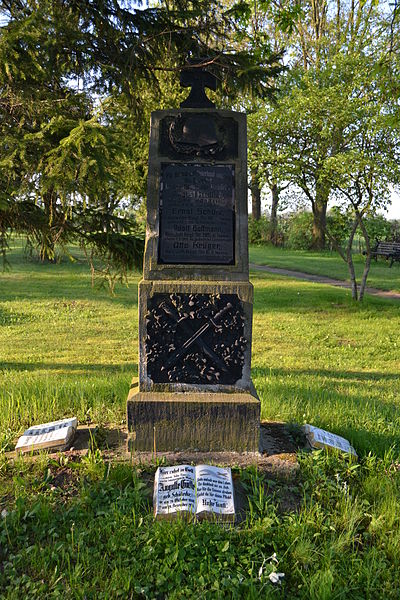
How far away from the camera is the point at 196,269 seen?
13.3ft

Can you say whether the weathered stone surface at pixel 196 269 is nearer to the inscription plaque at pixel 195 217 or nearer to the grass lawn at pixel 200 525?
the inscription plaque at pixel 195 217

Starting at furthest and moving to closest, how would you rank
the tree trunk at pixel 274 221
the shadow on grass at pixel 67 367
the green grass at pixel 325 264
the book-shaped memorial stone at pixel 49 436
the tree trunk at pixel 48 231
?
the tree trunk at pixel 274 221
the green grass at pixel 325 264
the shadow on grass at pixel 67 367
the tree trunk at pixel 48 231
the book-shaped memorial stone at pixel 49 436

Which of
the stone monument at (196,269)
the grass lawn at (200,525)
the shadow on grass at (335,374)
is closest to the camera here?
the grass lawn at (200,525)

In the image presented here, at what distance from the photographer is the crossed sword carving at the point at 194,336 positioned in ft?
13.3

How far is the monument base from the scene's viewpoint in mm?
3926

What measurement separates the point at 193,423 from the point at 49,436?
1.08m

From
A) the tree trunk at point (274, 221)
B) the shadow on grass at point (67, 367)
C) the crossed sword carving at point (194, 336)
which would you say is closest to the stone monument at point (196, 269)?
the crossed sword carving at point (194, 336)

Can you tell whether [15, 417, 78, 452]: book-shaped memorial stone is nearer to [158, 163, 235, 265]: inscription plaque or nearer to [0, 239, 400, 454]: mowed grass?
[0, 239, 400, 454]: mowed grass

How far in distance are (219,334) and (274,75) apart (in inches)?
126

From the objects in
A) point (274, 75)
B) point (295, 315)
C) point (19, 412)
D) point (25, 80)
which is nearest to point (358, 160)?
point (295, 315)

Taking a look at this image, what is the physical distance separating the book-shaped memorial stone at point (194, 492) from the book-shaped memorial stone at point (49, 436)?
2.74 ft

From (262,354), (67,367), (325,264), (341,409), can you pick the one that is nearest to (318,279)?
(325,264)

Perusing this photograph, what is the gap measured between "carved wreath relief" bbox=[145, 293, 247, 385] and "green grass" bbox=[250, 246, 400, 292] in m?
13.5

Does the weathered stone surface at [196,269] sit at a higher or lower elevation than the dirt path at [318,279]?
higher
